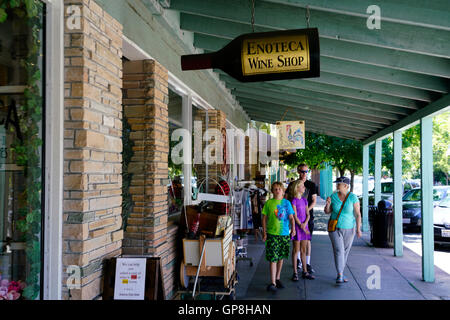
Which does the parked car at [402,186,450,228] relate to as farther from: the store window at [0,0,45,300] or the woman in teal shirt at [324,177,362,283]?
the store window at [0,0,45,300]

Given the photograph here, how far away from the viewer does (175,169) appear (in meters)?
5.94

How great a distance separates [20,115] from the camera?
2.84m

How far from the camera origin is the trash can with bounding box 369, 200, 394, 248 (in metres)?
9.45

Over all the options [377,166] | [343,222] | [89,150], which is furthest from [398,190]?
[89,150]

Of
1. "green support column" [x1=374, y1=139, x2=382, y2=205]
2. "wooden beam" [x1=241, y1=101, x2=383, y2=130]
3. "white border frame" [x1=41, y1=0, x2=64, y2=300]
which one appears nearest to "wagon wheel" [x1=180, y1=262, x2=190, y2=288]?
"white border frame" [x1=41, y1=0, x2=64, y2=300]

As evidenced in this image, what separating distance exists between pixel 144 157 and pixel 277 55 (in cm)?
194

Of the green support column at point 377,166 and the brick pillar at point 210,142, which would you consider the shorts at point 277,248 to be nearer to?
the brick pillar at point 210,142

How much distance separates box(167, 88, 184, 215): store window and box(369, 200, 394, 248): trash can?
5503 mm

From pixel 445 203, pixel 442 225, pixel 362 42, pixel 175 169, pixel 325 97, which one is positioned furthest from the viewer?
pixel 445 203

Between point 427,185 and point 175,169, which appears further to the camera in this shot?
point 427,185

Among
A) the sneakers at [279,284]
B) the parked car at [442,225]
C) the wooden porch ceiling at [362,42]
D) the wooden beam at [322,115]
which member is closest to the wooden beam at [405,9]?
the wooden porch ceiling at [362,42]

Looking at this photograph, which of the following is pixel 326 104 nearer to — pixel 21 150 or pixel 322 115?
pixel 322 115

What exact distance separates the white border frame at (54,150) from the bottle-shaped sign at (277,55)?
152 cm

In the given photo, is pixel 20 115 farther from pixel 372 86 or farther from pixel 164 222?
pixel 372 86
